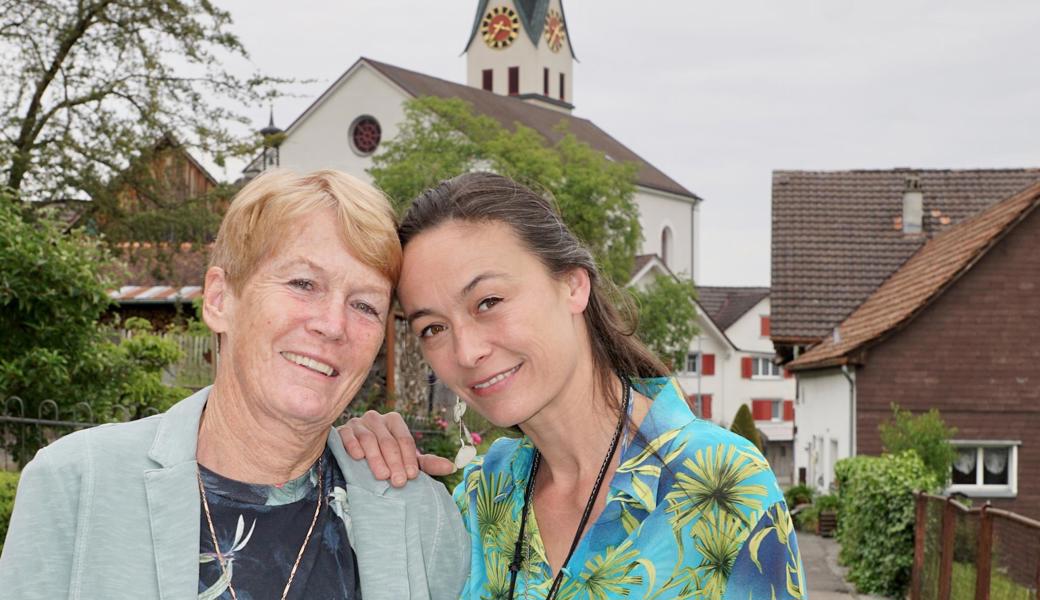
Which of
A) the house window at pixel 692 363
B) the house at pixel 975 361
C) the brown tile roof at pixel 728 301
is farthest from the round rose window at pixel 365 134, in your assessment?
the house at pixel 975 361

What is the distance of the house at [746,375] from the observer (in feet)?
221

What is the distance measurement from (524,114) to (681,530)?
235ft

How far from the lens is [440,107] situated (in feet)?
126

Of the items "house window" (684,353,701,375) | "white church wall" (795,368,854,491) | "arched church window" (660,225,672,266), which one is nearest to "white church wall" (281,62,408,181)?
"house window" (684,353,701,375)

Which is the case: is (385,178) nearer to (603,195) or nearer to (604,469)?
(603,195)

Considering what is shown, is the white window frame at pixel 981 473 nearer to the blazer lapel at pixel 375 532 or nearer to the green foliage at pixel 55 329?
the green foliage at pixel 55 329

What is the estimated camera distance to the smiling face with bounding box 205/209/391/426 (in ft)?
9.75

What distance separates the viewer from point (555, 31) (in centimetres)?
9019

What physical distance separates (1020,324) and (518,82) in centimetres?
6406

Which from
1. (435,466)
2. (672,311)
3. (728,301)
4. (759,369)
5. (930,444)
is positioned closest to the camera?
(435,466)

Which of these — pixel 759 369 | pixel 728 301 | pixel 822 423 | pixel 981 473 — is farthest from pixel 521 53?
pixel 981 473

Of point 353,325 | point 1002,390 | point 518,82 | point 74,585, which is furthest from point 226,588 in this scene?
point 518,82

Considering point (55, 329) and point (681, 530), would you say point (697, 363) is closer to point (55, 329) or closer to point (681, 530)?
point (55, 329)

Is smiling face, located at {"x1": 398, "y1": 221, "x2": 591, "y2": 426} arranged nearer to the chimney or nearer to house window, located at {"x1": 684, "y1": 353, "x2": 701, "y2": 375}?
the chimney
